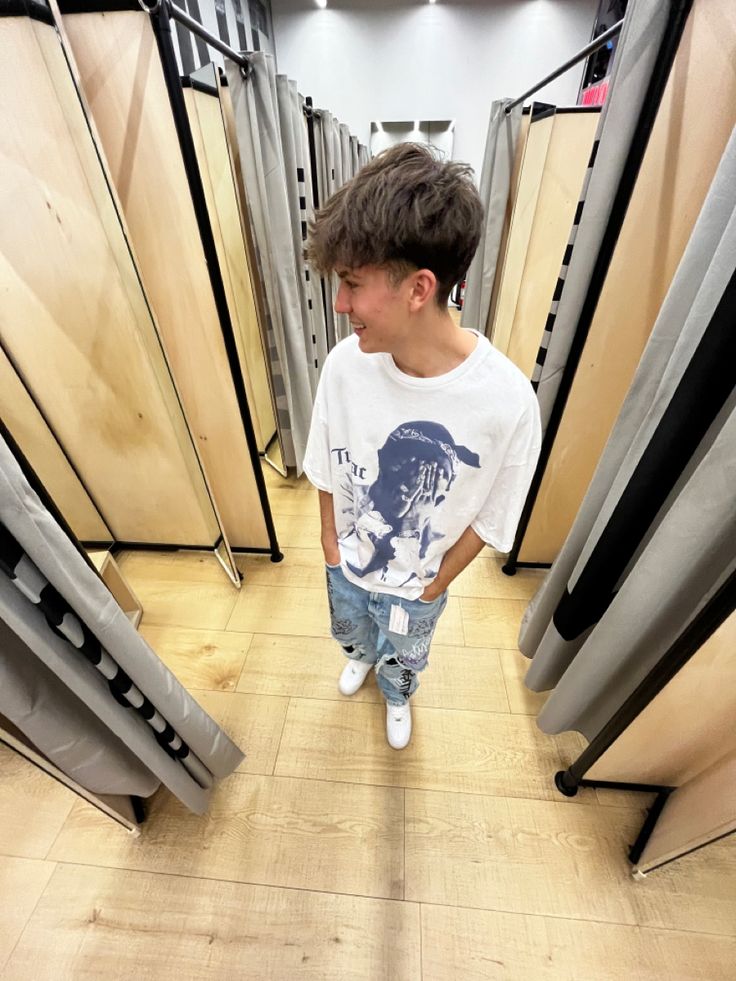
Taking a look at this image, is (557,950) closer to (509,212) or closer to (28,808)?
(28,808)

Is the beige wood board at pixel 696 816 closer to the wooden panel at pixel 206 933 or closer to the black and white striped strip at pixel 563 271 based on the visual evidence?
the wooden panel at pixel 206 933

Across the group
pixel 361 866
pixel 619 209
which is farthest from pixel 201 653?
pixel 619 209

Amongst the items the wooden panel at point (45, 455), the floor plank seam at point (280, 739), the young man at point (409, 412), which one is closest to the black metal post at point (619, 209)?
the young man at point (409, 412)

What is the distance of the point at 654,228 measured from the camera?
3.27 ft

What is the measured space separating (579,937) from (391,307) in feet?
4.66

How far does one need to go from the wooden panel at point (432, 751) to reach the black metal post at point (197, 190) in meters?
0.98

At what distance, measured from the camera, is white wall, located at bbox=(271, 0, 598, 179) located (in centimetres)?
480

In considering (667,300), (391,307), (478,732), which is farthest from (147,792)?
(667,300)

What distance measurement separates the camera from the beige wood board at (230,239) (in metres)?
1.50

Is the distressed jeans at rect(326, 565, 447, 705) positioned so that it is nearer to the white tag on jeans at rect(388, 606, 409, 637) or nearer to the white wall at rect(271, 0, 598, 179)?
the white tag on jeans at rect(388, 606, 409, 637)

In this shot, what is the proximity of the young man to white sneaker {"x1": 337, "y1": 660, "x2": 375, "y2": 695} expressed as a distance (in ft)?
1.14

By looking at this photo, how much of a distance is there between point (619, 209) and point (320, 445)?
97 cm

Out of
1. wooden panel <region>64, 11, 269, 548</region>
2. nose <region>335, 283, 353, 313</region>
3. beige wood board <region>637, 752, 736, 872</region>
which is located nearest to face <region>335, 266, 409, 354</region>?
nose <region>335, 283, 353, 313</region>

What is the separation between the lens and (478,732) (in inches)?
49.6
